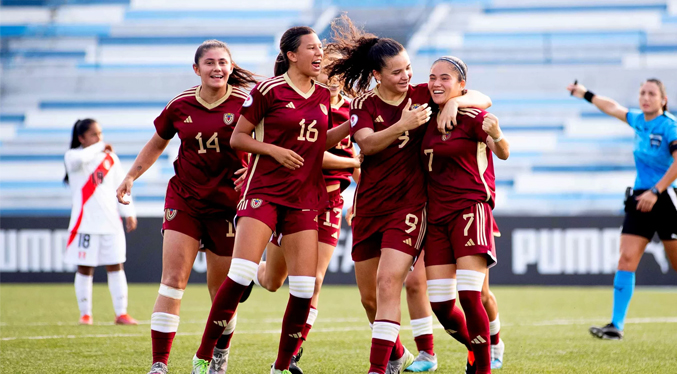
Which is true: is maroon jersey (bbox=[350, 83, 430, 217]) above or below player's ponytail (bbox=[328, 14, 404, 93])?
below

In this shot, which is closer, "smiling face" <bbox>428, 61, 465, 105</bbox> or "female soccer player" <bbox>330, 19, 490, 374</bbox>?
"female soccer player" <bbox>330, 19, 490, 374</bbox>

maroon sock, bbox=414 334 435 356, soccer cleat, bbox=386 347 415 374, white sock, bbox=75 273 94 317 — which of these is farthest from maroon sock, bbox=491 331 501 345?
white sock, bbox=75 273 94 317

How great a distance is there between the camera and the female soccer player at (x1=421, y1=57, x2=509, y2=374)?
4.29 metres

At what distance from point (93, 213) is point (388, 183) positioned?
15.5 ft

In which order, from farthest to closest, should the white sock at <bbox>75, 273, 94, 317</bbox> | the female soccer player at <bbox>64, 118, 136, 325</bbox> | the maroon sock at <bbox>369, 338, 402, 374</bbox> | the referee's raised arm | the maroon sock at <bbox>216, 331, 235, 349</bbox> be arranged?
the female soccer player at <bbox>64, 118, 136, 325</bbox> → the white sock at <bbox>75, 273, 94, 317</bbox> → the referee's raised arm → the maroon sock at <bbox>216, 331, 235, 349</bbox> → the maroon sock at <bbox>369, 338, 402, 374</bbox>

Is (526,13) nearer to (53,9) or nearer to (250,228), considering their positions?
(53,9)

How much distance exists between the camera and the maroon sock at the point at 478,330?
4.27 m

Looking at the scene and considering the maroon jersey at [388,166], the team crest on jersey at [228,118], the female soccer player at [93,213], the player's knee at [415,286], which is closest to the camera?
the maroon jersey at [388,166]

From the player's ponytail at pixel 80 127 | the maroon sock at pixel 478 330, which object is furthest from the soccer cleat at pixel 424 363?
the player's ponytail at pixel 80 127

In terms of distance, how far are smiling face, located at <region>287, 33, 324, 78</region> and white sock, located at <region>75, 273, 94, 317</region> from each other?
444cm

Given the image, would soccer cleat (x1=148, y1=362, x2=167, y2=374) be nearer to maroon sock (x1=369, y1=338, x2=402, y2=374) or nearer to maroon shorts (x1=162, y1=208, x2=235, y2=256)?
maroon shorts (x1=162, y1=208, x2=235, y2=256)

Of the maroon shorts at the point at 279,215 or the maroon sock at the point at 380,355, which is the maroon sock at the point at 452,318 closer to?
the maroon sock at the point at 380,355

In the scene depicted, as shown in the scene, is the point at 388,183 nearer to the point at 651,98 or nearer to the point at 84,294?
the point at 651,98

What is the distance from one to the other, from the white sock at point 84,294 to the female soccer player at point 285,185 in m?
3.88
